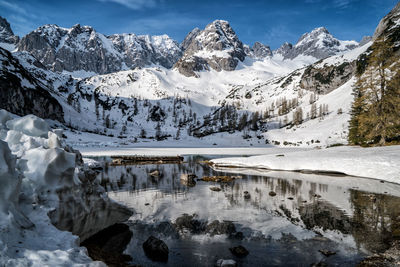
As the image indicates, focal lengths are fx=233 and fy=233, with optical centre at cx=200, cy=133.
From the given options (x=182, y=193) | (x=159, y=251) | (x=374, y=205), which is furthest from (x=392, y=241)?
(x=182, y=193)

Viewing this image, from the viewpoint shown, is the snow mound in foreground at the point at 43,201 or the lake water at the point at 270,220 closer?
the snow mound in foreground at the point at 43,201

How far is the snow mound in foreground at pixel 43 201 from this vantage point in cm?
590

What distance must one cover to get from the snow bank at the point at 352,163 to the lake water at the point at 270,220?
1.58m

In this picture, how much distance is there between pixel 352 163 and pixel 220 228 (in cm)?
2110

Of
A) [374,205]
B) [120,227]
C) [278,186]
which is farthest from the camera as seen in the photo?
[278,186]

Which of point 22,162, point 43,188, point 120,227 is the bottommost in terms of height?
point 120,227

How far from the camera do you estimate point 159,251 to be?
957 centimetres

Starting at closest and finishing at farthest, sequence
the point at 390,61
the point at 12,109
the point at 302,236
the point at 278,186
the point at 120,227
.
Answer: the point at 302,236, the point at 120,227, the point at 278,186, the point at 390,61, the point at 12,109

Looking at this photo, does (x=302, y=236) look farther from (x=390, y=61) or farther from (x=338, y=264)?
(x=390, y=61)

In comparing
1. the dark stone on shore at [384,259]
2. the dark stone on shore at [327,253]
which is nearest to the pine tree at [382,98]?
the dark stone on shore at [384,259]

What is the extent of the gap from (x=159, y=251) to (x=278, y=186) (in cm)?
1614

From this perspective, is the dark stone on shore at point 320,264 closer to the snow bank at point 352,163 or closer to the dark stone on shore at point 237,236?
the dark stone on shore at point 237,236

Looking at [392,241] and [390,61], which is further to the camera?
[390,61]

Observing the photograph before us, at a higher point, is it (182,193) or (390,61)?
(390,61)
